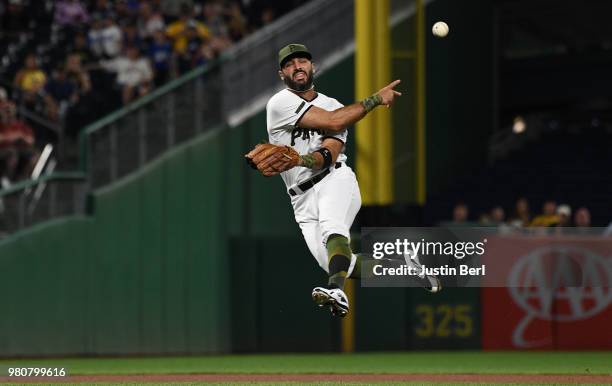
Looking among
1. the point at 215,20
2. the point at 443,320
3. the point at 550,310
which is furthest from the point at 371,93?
the point at 215,20

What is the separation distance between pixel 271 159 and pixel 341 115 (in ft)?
1.70

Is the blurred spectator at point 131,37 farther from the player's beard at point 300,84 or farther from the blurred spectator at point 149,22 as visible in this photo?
the player's beard at point 300,84

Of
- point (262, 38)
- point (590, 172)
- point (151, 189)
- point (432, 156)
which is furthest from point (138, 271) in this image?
point (590, 172)

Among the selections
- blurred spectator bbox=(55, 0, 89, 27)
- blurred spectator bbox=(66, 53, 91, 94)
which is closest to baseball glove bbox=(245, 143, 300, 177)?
blurred spectator bbox=(66, 53, 91, 94)

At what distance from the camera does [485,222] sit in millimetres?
17844

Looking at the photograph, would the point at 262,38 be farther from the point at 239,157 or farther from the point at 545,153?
the point at 545,153

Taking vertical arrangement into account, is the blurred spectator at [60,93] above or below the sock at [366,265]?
above

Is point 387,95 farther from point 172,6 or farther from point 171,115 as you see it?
point 172,6

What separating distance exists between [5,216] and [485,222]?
6226 millimetres

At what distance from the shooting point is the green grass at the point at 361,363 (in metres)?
14.0

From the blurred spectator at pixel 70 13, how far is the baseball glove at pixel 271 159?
13038 mm

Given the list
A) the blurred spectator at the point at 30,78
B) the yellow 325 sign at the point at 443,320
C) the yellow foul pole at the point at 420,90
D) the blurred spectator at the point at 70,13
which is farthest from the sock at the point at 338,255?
the blurred spectator at the point at 70,13

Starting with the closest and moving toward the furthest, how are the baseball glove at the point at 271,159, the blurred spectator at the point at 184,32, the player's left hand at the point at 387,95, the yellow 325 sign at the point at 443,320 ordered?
the baseball glove at the point at 271,159, the player's left hand at the point at 387,95, the yellow 325 sign at the point at 443,320, the blurred spectator at the point at 184,32


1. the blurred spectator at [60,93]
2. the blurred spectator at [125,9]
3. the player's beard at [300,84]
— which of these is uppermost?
the blurred spectator at [125,9]
